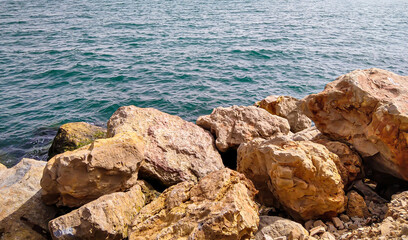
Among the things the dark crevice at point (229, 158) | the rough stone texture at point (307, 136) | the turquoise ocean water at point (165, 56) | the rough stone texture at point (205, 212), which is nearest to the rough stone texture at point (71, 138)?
the turquoise ocean water at point (165, 56)

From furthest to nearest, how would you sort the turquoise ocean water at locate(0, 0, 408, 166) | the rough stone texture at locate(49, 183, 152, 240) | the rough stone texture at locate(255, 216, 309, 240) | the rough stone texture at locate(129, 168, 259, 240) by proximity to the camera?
the turquoise ocean water at locate(0, 0, 408, 166) < the rough stone texture at locate(49, 183, 152, 240) < the rough stone texture at locate(255, 216, 309, 240) < the rough stone texture at locate(129, 168, 259, 240)

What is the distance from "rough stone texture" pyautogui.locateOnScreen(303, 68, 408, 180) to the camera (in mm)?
6719

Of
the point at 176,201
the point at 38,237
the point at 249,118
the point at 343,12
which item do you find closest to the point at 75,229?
the point at 38,237

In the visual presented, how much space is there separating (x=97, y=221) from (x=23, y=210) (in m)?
2.21

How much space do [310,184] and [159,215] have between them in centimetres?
300

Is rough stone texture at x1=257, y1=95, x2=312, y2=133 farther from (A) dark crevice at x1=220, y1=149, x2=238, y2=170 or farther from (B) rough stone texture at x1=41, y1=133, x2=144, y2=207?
(B) rough stone texture at x1=41, y1=133, x2=144, y2=207

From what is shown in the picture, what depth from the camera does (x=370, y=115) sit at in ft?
24.3

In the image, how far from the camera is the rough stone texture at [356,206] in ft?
22.0

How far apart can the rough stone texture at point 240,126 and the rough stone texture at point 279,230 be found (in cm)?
339

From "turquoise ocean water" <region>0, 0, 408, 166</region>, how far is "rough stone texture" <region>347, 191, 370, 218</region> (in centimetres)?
882

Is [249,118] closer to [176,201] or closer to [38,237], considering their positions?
[176,201]

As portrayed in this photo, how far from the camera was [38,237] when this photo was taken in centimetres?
669

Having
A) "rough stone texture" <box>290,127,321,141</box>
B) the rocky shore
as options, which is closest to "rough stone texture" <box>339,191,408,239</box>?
the rocky shore

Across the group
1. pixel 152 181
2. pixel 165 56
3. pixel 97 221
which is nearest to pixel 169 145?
pixel 152 181
